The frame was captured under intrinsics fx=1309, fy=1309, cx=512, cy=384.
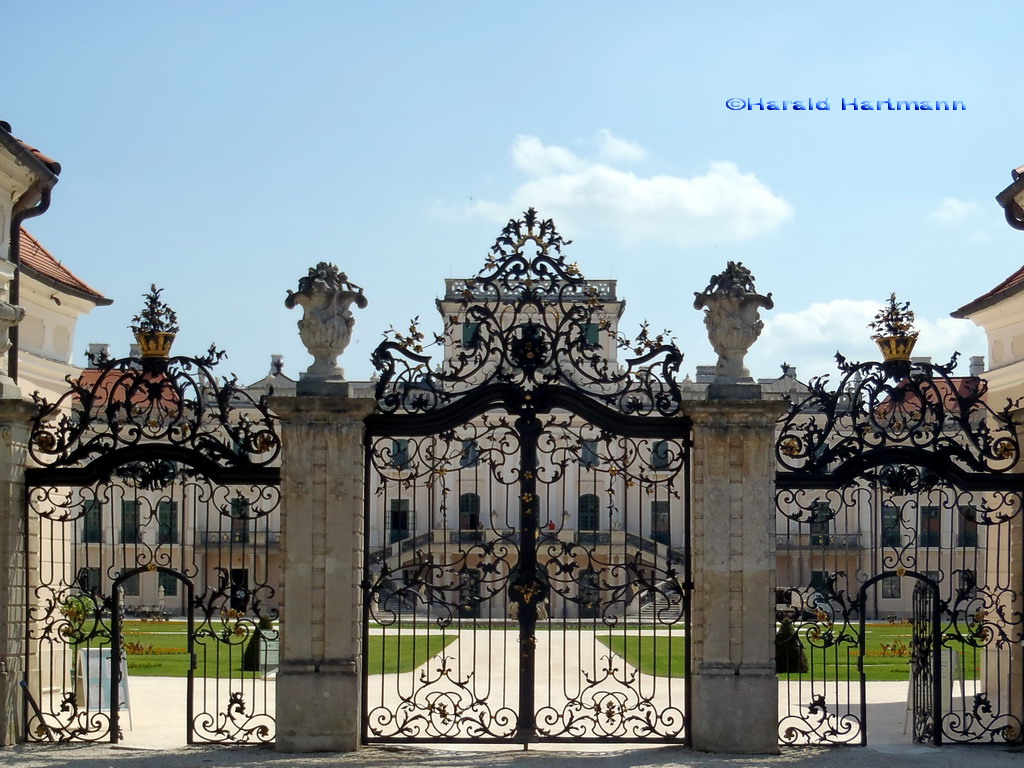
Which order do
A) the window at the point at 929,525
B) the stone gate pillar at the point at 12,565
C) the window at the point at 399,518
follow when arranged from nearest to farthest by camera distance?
the stone gate pillar at the point at 12,565 < the window at the point at 929,525 < the window at the point at 399,518

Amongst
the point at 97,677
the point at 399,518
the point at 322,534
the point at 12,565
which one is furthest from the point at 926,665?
the point at 97,677

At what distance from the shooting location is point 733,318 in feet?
40.8

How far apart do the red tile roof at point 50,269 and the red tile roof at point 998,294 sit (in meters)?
11.3

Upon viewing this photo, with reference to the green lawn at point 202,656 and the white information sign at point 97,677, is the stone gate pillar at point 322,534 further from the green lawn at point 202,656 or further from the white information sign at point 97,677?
the green lawn at point 202,656

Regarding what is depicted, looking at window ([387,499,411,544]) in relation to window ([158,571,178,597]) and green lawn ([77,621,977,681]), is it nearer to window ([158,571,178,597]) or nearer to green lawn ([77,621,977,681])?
green lawn ([77,621,977,681])

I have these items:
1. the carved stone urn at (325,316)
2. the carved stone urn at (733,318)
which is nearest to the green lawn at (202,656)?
the carved stone urn at (325,316)

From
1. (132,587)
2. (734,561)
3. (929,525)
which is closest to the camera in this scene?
(734,561)

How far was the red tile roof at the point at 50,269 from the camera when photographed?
52.3ft

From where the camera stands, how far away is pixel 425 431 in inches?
489

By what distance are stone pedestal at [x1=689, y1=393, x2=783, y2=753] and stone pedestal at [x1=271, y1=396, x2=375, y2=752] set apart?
3196 millimetres

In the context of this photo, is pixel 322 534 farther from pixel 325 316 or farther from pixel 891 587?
pixel 891 587

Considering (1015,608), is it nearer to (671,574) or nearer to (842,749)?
(842,749)

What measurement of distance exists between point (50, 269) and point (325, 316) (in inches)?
236

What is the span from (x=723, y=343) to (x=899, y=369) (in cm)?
184
